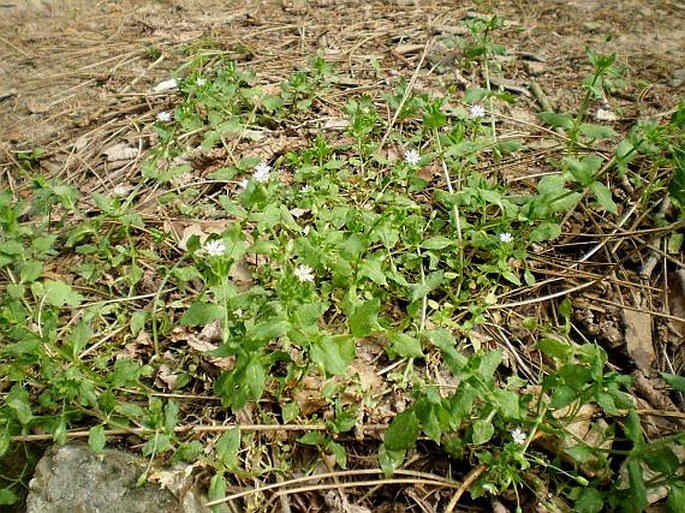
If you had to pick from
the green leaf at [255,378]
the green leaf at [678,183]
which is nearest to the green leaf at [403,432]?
the green leaf at [255,378]

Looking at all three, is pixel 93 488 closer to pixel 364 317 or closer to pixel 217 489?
pixel 217 489

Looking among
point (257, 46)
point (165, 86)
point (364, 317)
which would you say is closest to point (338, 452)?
point (364, 317)

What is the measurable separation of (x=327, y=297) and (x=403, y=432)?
72cm

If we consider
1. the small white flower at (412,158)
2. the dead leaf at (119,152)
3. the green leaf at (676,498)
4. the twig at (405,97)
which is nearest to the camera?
the green leaf at (676,498)

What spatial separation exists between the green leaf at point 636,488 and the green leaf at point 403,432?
0.69m

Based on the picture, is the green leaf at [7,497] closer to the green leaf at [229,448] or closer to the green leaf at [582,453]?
the green leaf at [229,448]

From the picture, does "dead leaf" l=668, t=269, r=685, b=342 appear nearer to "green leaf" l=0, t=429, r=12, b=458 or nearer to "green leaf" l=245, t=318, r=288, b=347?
"green leaf" l=245, t=318, r=288, b=347

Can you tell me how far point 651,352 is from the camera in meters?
2.18

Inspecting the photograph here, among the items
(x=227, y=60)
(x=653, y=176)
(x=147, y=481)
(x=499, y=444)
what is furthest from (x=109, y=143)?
(x=653, y=176)

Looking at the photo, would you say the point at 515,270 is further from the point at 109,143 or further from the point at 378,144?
the point at 109,143

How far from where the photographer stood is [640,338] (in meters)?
2.22

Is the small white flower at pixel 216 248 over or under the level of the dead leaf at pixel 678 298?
over

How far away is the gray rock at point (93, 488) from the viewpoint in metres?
1.78

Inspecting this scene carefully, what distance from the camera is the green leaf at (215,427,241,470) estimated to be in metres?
1.85
